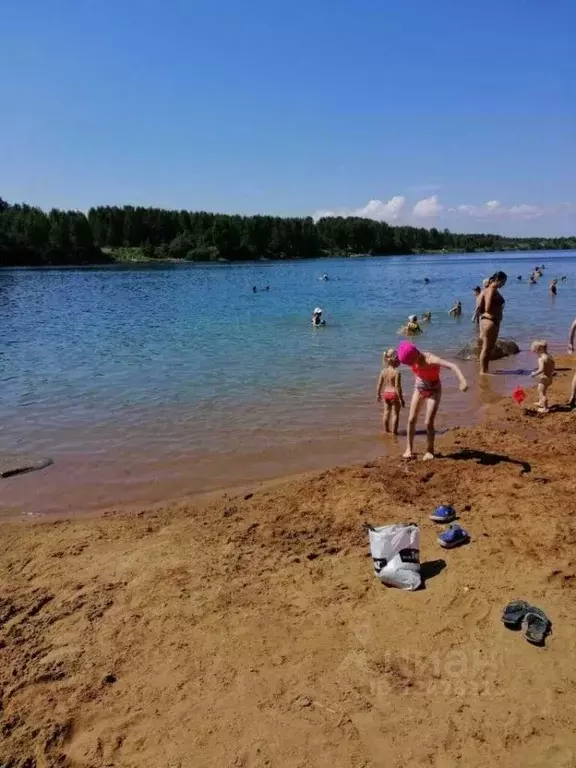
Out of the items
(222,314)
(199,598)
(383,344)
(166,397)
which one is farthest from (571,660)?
(222,314)

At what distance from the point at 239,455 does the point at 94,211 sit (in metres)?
136

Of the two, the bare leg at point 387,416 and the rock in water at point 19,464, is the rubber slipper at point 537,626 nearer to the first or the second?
the bare leg at point 387,416

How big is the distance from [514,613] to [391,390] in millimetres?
5248

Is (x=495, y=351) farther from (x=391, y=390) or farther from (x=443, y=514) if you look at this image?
(x=443, y=514)

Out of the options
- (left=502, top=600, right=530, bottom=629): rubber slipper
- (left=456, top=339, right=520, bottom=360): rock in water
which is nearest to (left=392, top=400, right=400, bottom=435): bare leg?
(left=502, top=600, right=530, bottom=629): rubber slipper

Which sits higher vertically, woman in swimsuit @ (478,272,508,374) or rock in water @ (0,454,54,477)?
woman in swimsuit @ (478,272,508,374)

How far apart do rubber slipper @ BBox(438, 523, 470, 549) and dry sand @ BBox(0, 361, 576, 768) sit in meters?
0.09

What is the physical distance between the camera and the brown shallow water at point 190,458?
768 centimetres

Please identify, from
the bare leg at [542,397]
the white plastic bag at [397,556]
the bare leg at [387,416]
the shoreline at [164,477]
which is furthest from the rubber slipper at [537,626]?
the bare leg at [542,397]

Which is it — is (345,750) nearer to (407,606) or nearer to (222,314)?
(407,606)

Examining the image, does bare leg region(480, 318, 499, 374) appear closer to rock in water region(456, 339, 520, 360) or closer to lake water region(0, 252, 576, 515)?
lake water region(0, 252, 576, 515)

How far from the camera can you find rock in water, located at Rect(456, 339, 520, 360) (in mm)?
16875

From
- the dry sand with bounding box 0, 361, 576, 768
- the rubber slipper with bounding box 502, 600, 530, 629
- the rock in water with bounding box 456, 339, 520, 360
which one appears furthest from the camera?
the rock in water with bounding box 456, 339, 520, 360

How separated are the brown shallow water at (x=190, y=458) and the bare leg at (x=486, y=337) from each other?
321 centimetres
